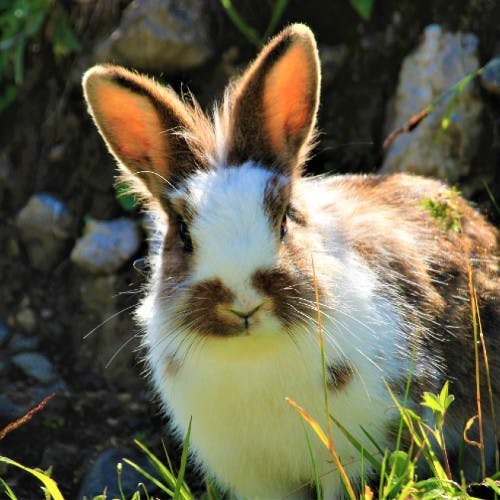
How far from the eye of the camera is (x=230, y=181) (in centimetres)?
345

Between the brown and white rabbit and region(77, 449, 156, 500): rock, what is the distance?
69 cm

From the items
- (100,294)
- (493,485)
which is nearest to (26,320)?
(100,294)

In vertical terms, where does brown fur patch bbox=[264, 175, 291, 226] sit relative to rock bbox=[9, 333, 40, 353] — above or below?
above

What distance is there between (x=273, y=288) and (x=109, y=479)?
1877 millimetres

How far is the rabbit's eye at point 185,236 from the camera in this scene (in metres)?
3.46

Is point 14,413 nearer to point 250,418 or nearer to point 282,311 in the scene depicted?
point 250,418

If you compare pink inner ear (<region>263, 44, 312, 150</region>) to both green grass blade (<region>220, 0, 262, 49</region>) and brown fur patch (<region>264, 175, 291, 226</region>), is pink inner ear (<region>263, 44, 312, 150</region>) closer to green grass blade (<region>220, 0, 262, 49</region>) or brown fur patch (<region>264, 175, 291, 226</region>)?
brown fur patch (<region>264, 175, 291, 226</region>)

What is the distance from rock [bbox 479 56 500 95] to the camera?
5.00 metres

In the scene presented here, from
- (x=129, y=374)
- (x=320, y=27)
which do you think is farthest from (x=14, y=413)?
(x=320, y=27)

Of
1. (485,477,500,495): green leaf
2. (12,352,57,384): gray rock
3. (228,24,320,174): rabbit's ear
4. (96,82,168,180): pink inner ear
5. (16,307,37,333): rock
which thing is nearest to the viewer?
(485,477,500,495): green leaf

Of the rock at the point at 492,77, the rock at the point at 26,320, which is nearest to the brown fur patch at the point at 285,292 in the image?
the rock at the point at 492,77

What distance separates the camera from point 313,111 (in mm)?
3766

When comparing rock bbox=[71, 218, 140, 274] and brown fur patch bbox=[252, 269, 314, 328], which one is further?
rock bbox=[71, 218, 140, 274]

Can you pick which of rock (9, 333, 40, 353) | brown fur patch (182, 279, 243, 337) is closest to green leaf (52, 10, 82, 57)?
rock (9, 333, 40, 353)
